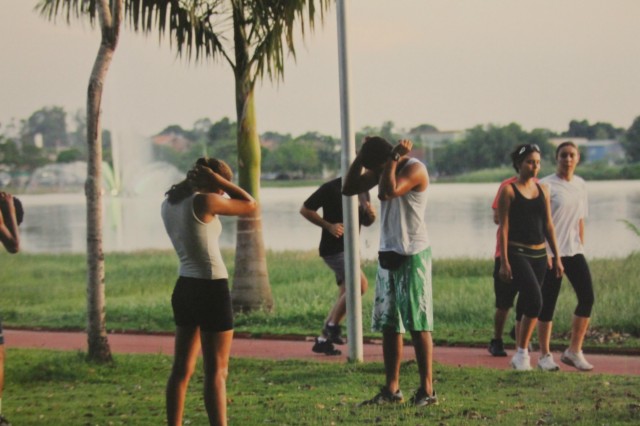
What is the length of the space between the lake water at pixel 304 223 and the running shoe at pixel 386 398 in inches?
277

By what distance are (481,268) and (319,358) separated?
570cm

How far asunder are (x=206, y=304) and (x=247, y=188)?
6.72m

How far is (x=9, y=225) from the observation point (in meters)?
6.96

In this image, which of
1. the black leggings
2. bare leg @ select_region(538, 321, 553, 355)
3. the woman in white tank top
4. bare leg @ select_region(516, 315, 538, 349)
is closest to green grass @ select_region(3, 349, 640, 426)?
bare leg @ select_region(516, 315, 538, 349)

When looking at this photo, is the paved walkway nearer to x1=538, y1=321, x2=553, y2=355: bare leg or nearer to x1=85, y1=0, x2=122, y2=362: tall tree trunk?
x1=538, y1=321, x2=553, y2=355: bare leg

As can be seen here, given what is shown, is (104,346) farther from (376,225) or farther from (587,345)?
(376,225)

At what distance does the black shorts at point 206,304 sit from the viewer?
5902mm

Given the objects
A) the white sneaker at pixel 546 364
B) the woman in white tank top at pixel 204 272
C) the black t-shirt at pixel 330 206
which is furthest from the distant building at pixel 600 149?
the woman in white tank top at pixel 204 272

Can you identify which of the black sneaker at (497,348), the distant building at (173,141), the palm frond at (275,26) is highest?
the palm frond at (275,26)

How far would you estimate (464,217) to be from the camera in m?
15.1

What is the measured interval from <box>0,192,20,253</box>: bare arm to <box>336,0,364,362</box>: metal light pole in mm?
2826

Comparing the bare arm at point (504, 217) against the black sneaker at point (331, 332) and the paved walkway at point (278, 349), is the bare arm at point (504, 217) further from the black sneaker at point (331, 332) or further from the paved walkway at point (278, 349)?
the black sneaker at point (331, 332)

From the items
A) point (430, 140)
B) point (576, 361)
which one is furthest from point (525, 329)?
point (430, 140)

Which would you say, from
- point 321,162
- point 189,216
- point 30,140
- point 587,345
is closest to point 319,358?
point 587,345
